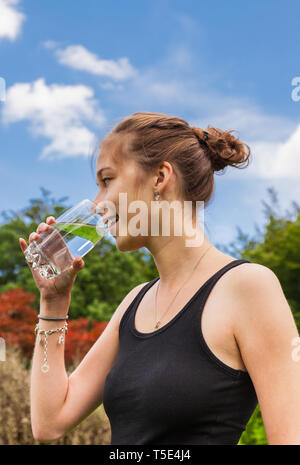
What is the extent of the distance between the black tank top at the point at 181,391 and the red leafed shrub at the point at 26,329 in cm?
560

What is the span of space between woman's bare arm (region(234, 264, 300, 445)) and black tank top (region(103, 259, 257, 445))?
0.37 ft

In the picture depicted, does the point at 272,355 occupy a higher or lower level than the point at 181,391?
higher

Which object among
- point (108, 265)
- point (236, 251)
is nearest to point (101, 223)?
point (108, 265)

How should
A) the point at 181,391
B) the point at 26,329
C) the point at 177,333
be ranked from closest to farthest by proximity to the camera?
→ 1. the point at 181,391
2. the point at 177,333
3. the point at 26,329

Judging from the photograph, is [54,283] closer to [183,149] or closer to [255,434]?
[183,149]

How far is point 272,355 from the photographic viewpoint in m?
1.56

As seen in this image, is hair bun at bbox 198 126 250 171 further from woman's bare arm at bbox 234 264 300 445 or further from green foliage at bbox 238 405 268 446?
green foliage at bbox 238 405 268 446

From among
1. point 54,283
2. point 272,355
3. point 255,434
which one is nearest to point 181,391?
point 272,355

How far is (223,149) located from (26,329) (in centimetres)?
766

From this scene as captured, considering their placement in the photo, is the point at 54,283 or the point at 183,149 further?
the point at 54,283

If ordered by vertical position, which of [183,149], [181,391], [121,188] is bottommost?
[181,391]

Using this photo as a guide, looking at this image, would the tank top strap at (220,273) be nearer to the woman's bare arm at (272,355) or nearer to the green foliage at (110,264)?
the woman's bare arm at (272,355)

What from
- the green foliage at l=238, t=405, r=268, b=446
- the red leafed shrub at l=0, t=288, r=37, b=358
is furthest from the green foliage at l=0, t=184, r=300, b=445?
the green foliage at l=238, t=405, r=268, b=446

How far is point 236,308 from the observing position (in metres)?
1.67
